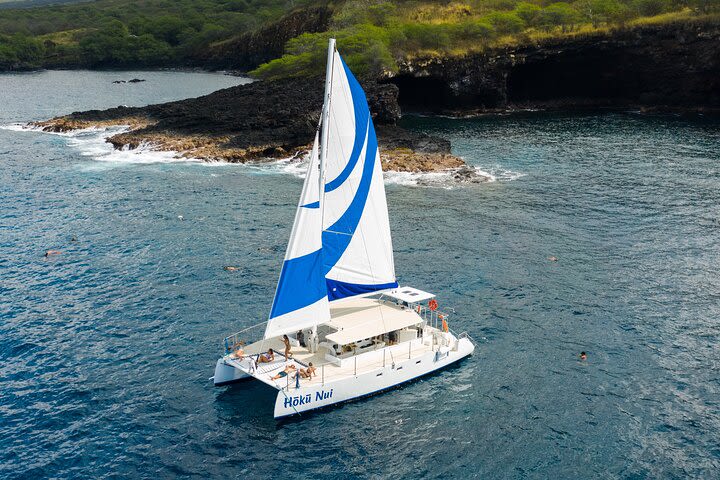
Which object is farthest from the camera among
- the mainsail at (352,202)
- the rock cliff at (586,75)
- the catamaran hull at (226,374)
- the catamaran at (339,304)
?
the rock cliff at (586,75)

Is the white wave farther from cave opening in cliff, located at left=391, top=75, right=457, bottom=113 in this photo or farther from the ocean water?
cave opening in cliff, located at left=391, top=75, right=457, bottom=113

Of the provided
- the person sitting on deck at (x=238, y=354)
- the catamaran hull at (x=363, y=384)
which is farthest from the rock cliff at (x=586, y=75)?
the person sitting on deck at (x=238, y=354)

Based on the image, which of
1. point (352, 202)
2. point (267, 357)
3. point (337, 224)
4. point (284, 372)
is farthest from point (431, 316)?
point (267, 357)

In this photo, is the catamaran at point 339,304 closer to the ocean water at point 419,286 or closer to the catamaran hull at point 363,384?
the catamaran hull at point 363,384

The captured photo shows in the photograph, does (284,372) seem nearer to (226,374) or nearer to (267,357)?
(267,357)

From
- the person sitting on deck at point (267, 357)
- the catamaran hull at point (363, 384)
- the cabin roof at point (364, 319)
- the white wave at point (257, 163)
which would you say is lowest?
the catamaran hull at point (363, 384)

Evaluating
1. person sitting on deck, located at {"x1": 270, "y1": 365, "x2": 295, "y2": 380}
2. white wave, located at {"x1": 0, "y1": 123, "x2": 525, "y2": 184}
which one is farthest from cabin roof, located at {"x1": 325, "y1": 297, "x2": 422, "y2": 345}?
white wave, located at {"x1": 0, "y1": 123, "x2": 525, "y2": 184}

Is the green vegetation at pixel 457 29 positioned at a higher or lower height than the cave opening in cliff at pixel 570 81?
higher
